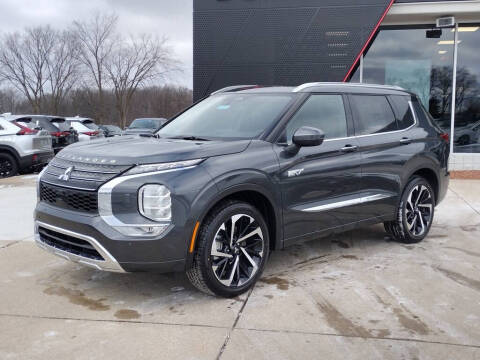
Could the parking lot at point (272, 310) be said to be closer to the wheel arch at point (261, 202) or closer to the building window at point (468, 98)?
the wheel arch at point (261, 202)

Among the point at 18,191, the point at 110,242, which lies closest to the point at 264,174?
the point at 110,242

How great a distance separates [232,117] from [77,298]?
2.14 meters

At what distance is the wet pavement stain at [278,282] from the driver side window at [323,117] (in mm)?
1248

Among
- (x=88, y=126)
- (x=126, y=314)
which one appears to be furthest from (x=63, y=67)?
(x=126, y=314)

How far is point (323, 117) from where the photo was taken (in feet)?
15.8

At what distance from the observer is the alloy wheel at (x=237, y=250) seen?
3896 mm

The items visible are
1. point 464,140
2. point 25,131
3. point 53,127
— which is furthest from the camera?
point 53,127

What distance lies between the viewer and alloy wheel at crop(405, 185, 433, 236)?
18.6ft

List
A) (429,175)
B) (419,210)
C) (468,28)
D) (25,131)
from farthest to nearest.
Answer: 1. (468,28)
2. (25,131)
3. (429,175)
4. (419,210)

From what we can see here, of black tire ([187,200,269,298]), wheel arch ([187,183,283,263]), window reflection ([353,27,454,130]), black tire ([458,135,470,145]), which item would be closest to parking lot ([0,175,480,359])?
black tire ([187,200,269,298])

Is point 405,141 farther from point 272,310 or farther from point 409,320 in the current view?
point 272,310

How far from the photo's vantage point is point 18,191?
31.4 ft

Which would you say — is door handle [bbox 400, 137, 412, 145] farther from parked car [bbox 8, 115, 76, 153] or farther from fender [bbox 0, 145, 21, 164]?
parked car [bbox 8, 115, 76, 153]

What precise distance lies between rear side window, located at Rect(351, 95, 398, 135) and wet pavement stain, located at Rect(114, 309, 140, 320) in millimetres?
2805
